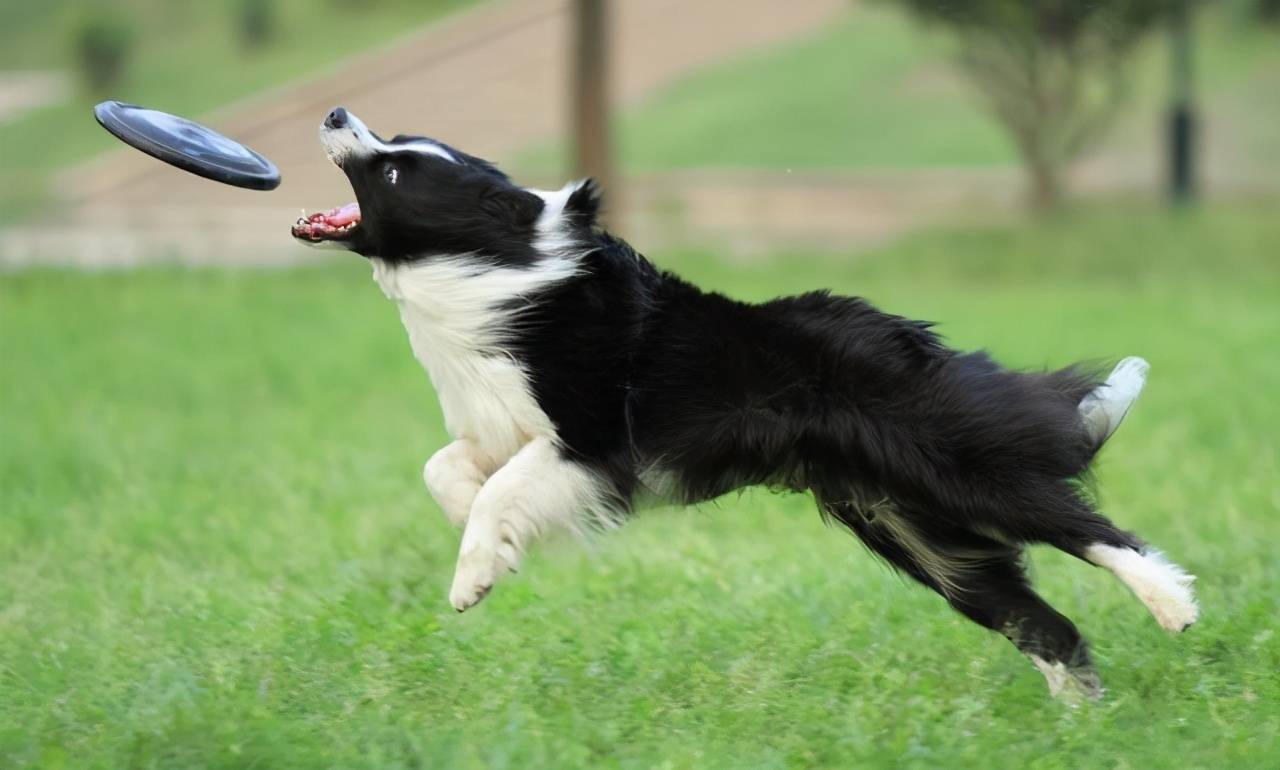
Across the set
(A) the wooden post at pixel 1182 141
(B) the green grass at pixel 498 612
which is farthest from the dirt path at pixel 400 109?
(A) the wooden post at pixel 1182 141

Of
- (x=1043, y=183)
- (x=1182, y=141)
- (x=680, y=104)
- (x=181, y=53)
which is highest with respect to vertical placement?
(x=1182, y=141)

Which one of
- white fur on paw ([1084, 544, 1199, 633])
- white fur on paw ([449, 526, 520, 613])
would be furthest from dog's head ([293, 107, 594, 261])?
white fur on paw ([1084, 544, 1199, 633])

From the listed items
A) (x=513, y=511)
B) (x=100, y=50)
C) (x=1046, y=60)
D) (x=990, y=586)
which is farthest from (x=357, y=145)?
(x=100, y=50)

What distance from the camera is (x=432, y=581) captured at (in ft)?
20.6

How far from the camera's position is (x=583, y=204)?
4.82 meters

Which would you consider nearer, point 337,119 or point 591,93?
point 337,119

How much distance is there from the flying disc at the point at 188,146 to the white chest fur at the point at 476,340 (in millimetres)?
646

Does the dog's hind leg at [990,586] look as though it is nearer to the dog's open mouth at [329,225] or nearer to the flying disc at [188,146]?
the dog's open mouth at [329,225]

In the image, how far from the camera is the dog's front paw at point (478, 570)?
14.7 feet

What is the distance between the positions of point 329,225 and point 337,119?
1.04 feet

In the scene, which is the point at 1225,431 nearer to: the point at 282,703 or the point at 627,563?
the point at 627,563

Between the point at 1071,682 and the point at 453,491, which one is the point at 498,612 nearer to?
the point at 453,491

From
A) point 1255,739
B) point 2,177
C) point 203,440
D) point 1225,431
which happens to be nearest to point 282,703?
point 1255,739

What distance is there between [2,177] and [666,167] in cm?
855
